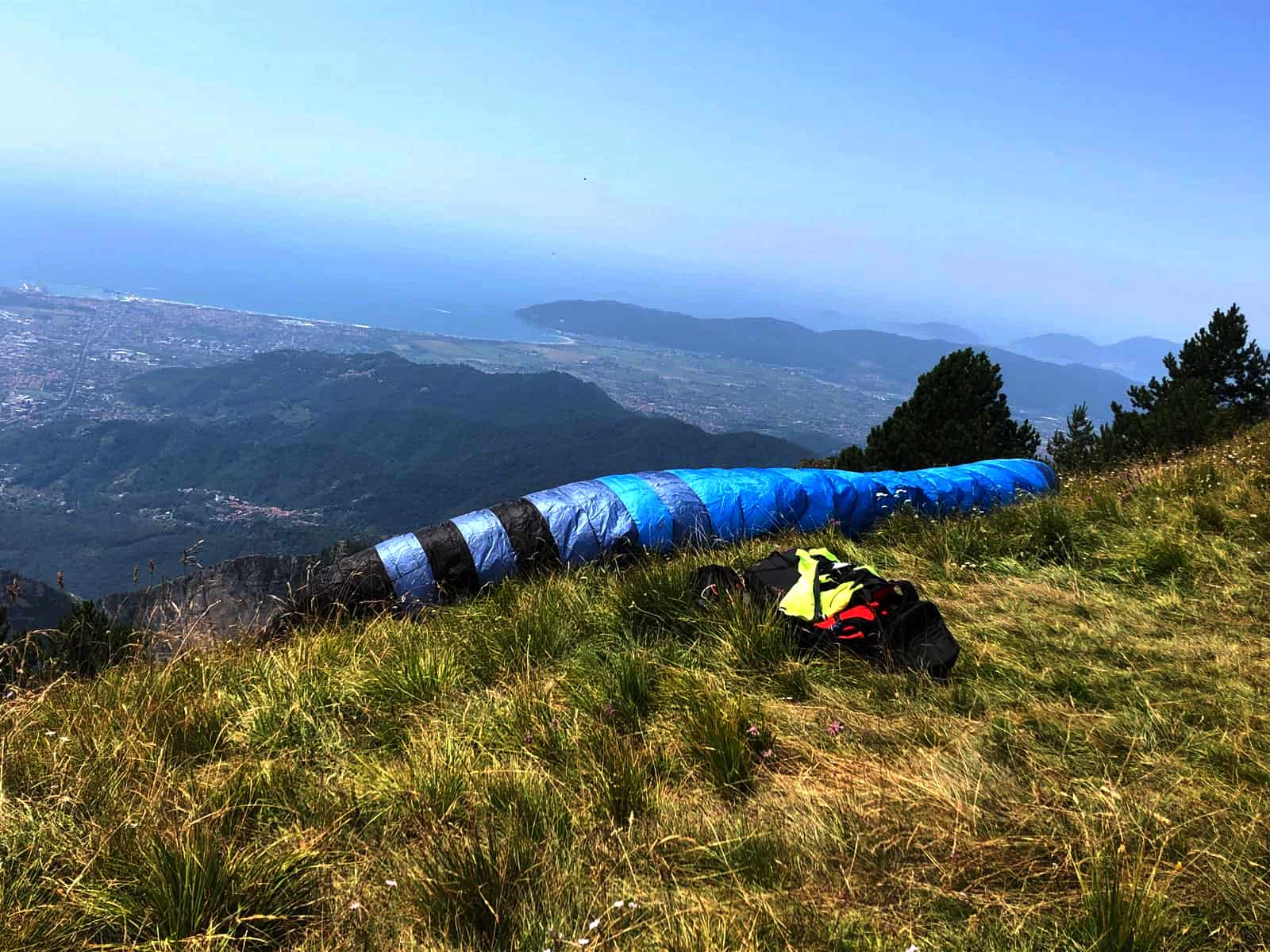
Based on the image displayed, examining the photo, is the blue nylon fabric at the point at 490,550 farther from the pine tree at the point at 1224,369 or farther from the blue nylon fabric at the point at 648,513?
the pine tree at the point at 1224,369

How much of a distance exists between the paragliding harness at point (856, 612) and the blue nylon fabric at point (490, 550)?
2.38 m

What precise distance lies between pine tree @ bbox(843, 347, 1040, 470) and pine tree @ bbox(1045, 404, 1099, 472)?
0.88 m

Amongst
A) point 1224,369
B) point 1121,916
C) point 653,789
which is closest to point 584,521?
point 653,789

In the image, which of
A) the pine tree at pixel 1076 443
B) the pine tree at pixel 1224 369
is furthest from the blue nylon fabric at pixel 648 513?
the pine tree at pixel 1224 369

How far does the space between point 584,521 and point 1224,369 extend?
24692mm

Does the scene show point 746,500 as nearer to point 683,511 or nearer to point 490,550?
point 683,511

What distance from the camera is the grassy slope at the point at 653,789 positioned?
6.47ft

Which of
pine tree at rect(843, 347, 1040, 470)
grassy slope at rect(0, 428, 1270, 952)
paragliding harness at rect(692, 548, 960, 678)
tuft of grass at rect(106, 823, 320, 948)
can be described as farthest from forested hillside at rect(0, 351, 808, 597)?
tuft of grass at rect(106, 823, 320, 948)

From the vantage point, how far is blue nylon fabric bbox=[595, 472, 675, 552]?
673 cm

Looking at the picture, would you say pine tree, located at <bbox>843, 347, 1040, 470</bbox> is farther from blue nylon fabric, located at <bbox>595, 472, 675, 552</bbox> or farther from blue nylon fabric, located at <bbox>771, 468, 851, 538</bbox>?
blue nylon fabric, located at <bbox>595, 472, 675, 552</bbox>

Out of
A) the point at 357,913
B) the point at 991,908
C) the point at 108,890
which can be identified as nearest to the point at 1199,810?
the point at 991,908

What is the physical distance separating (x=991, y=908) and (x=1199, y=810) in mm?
1080

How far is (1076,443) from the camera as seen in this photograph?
19156mm

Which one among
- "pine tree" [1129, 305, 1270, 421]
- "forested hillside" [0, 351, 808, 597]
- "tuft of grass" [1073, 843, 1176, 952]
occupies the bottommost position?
"forested hillside" [0, 351, 808, 597]
